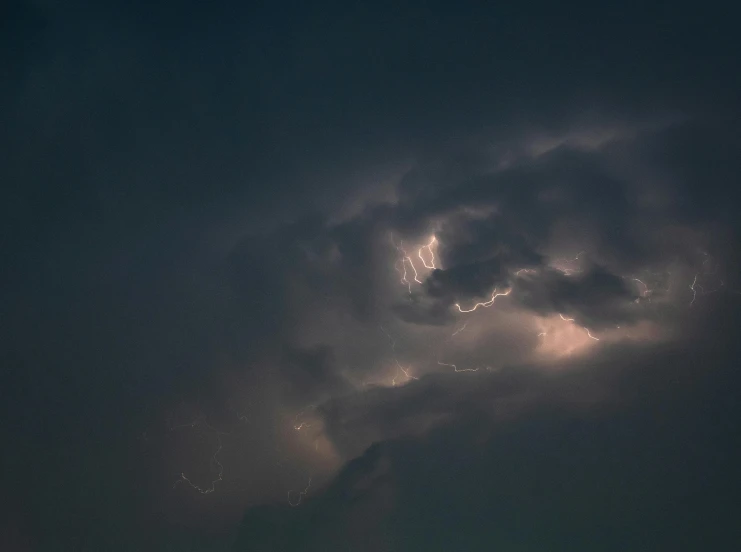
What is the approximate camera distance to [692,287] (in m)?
27.0

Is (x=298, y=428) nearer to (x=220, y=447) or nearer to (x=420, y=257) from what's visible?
(x=220, y=447)

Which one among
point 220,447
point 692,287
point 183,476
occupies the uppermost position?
point 692,287

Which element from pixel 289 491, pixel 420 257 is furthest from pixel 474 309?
pixel 289 491

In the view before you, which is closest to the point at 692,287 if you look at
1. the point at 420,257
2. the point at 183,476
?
the point at 420,257

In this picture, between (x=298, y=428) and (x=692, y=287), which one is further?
(x=298, y=428)

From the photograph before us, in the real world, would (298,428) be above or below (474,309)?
below

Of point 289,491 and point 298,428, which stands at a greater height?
point 298,428

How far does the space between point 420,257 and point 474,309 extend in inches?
184

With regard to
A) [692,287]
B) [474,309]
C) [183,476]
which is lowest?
[183,476]

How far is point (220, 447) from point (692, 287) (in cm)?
3010

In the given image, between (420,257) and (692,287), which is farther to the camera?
(420,257)

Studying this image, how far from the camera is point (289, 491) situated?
1173 inches

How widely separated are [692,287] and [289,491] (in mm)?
27606

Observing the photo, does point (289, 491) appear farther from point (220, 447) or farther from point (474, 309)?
point (474, 309)
